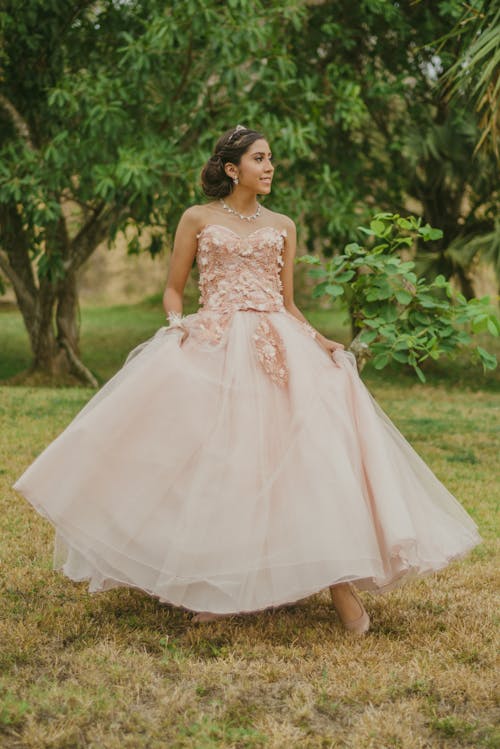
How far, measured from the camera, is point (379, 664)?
362cm

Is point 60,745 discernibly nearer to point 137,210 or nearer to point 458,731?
point 458,731

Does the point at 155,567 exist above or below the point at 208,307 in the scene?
below

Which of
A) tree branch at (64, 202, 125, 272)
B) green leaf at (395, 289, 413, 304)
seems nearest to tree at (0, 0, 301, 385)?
tree branch at (64, 202, 125, 272)

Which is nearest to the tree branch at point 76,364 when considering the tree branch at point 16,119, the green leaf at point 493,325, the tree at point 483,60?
the tree branch at point 16,119

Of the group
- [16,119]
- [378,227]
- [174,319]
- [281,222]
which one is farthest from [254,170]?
[16,119]

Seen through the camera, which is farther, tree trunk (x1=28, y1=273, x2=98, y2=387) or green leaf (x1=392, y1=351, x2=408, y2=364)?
tree trunk (x1=28, y1=273, x2=98, y2=387)

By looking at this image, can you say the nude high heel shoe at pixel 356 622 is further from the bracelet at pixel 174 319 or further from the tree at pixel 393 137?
the tree at pixel 393 137

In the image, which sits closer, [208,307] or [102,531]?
[102,531]

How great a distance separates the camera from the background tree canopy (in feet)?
35.1

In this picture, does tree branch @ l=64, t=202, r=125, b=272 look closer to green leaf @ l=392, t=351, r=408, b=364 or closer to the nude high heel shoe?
green leaf @ l=392, t=351, r=408, b=364

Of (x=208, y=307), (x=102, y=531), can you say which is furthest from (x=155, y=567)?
(x=208, y=307)

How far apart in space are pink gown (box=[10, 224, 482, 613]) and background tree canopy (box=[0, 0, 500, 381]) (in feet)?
21.5

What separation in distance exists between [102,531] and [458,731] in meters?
1.55

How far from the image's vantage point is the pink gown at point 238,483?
3.69 meters
